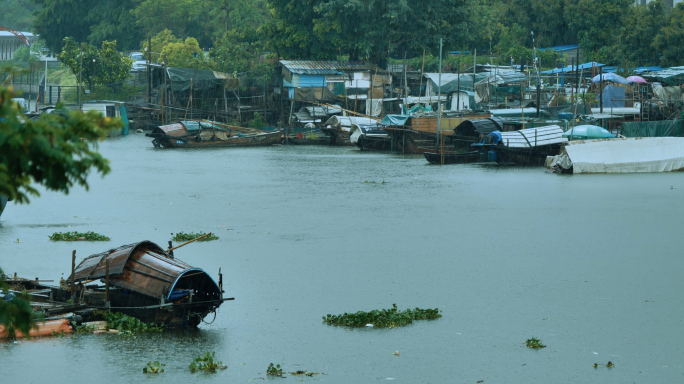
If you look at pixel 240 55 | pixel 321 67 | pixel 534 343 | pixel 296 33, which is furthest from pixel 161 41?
pixel 534 343

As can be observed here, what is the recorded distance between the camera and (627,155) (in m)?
33.1

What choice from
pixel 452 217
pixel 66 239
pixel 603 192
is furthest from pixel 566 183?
pixel 66 239

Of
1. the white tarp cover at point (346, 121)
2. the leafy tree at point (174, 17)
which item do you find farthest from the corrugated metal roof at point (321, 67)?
the leafy tree at point (174, 17)

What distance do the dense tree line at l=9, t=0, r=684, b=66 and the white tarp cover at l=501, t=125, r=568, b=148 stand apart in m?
17.8

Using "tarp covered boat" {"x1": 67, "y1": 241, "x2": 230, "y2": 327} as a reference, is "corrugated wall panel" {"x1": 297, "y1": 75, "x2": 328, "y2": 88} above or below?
above

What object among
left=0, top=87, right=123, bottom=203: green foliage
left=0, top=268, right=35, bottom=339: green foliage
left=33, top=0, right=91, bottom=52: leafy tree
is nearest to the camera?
left=0, top=87, right=123, bottom=203: green foliage

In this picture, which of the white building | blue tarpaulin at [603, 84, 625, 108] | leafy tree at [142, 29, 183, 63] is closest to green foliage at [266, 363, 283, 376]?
blue tarpaulin at [603, 84, 625, 108]

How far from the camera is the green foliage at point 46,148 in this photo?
4555 millimetres

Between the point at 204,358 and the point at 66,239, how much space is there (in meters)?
9.32

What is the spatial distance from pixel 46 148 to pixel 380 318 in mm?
8712

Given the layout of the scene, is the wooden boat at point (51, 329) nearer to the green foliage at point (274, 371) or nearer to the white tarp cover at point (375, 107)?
the green foliage at point (274, 371)

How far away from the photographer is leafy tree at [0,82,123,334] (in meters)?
4.56

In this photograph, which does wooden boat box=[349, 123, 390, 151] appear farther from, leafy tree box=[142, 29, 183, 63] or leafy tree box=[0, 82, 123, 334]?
leafy tree box=[0, 82, 123, 334]

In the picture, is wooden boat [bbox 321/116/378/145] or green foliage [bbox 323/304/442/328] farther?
wooden boat [bbox 321/116/378/145]
